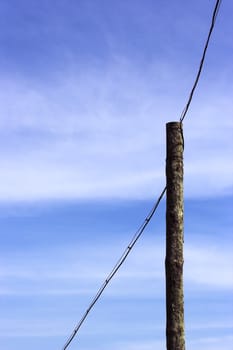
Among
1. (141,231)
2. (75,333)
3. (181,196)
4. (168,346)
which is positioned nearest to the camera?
(168,346)

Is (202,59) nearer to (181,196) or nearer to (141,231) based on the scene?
(181,196)

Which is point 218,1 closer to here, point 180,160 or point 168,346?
point 180,160

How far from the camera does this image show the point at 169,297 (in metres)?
12.6

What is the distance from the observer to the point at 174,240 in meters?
12.9

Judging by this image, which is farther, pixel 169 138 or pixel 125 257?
pixel 125 257

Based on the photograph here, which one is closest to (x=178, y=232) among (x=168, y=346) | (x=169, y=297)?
(x=169, y=297)

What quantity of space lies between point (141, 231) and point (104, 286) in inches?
62.4

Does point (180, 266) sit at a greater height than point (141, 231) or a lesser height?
lesser

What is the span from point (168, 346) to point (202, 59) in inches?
237

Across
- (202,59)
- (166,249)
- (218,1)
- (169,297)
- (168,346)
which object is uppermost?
(218,1)

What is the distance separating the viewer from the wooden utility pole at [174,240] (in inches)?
486

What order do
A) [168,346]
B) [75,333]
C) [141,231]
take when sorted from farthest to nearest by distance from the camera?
[75,333] < [141,231] < [168,346]

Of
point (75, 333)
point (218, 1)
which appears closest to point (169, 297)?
point (75, 333)

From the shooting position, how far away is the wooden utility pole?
12.4 m
